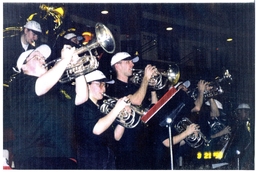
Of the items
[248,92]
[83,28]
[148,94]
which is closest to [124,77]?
[148,94]

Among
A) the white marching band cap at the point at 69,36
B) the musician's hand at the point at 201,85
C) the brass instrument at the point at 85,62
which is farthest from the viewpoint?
the musician's hand at the point at 201,85

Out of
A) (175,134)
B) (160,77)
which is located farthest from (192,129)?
(160,77)

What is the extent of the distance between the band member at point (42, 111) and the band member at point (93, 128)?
109mm

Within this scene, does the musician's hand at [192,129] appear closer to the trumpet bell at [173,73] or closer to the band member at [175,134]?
the band member at [175,134]

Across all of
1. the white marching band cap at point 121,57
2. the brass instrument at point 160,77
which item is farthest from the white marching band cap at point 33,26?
the brass instrument at point 160,77

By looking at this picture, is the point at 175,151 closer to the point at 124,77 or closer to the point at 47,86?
the point at 124,77

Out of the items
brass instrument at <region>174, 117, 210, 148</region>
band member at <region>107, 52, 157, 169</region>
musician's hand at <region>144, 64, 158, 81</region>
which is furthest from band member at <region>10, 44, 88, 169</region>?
brass instrument at <region>174, 117, 210, 148</region>

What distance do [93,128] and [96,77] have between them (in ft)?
2.39

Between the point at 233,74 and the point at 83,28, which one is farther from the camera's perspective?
the point at 233,74

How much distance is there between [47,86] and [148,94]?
147cm

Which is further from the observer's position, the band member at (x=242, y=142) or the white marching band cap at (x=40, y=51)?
the band member at (x=242, y=142)

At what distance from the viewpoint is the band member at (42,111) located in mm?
6285

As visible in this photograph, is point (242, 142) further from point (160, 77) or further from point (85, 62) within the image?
point (85, 62)

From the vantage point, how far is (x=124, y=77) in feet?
21.6
